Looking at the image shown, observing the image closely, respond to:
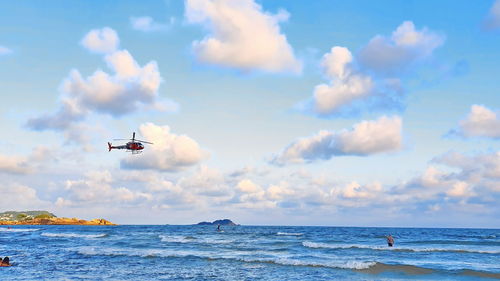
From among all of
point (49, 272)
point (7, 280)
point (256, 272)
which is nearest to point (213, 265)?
point (256, 272)

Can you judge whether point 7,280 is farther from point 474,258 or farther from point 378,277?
point 474,258

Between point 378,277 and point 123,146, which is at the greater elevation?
point 123,146

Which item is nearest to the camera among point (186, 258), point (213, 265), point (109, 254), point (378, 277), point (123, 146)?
point (378, 277)

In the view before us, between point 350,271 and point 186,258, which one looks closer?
point 350,271

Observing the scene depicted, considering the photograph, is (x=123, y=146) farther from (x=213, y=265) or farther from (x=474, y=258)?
(x=474, y=258)

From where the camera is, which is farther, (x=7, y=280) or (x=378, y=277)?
(x=378, y=277)

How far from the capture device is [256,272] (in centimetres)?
3516

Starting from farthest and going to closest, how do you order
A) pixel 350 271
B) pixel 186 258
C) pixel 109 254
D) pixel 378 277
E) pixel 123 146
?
pixel 123 146
pixel 109 254
pixel 186 258
pixel 350 271
pixel 378 277

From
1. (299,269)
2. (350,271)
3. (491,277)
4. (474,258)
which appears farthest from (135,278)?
(474,258)

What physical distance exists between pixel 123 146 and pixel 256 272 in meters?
28.6

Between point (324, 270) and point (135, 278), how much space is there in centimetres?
1537

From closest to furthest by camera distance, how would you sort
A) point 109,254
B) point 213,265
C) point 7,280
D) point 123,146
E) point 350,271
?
1. point 7,280
2. point 350,271
3. point 213,265
4. point 109,254
5. point 123,146

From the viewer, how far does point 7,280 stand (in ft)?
98.3

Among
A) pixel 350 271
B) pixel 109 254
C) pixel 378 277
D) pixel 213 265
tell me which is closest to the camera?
pixel 378 277
